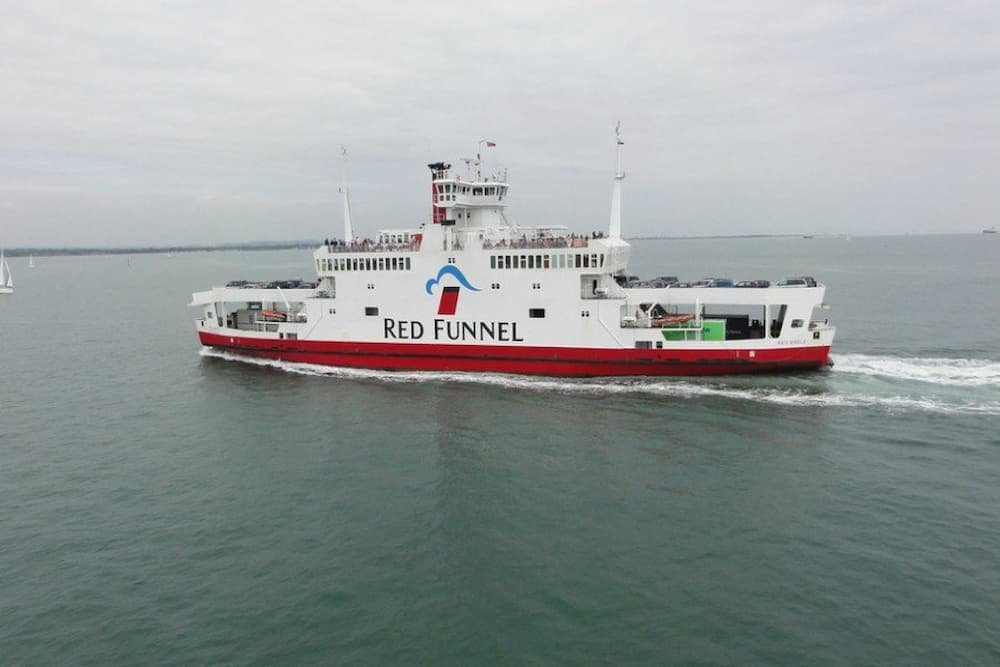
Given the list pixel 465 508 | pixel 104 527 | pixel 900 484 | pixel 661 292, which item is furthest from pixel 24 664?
pixel 661 292

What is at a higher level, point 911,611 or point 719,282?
point 719,282

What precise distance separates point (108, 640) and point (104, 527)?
5.48m

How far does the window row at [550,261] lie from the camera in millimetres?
31969

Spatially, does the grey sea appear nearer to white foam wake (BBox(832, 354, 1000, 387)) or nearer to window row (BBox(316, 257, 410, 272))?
white foam wake (BBox(832, 354, 1000, 387))

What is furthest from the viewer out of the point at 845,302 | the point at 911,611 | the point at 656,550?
the point at 845,302

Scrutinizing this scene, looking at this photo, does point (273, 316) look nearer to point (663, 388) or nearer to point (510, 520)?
point (663, 388)

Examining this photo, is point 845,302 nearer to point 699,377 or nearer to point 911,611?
point 699,377

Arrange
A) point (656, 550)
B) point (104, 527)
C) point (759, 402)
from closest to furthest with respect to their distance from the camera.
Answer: point (656, 550), point (104, 527), point (759, 402)

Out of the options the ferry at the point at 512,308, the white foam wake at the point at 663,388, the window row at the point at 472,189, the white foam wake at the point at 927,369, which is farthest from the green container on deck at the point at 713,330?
the window row at the point at 472,189

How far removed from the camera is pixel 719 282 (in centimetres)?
3234

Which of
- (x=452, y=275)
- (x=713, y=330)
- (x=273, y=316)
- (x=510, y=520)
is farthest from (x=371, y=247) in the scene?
(x=510, y=520)

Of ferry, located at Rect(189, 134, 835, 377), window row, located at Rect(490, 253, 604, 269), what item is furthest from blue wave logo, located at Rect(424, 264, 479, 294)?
window row, located at Rect(490, 253, 604, 269)

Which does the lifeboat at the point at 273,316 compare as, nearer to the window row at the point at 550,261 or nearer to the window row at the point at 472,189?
the window row at the point at 472,189

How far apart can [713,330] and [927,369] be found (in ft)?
34.8
